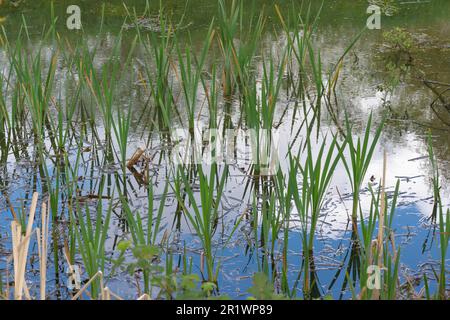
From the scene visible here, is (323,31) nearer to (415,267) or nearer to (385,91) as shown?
(385,91)

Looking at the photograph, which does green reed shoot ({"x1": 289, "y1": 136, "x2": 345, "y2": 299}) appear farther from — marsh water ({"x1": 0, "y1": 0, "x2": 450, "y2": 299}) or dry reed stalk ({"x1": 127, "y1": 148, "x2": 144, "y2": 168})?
dry reed stalk ({"x1": 127, "y1": 148, "x2": 144, "y2": 168})

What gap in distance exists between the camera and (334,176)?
3.29 meters

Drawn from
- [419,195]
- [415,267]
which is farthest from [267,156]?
[415,267]

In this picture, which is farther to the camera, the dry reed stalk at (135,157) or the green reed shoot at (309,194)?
the dry reed stalk at (135,157)

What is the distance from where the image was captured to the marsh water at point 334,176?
2.56 m

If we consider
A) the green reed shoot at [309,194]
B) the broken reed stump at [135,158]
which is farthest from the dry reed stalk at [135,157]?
the green reed shoot at [309,194]

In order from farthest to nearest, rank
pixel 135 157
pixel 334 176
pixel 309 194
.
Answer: pixel 135 157 < pixel 334 176 < pixel 309 194

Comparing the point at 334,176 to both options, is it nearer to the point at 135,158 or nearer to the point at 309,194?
the point at 309,194

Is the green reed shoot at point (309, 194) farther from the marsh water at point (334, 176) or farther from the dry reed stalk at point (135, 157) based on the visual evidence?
the dry reed stalk at point (135, 157)

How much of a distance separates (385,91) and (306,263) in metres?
2.48

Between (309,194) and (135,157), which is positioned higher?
(309,194)

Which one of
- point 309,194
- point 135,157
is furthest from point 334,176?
point 135,157

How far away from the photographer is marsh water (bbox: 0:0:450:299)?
2.56 m

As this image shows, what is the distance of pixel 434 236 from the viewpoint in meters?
2.74
